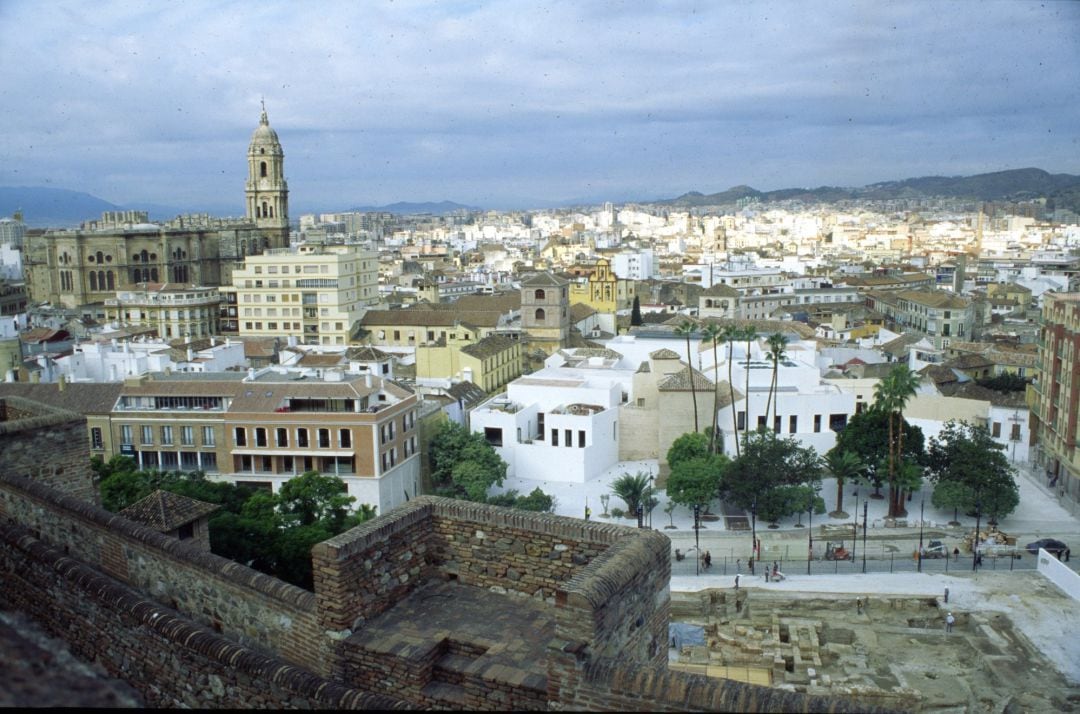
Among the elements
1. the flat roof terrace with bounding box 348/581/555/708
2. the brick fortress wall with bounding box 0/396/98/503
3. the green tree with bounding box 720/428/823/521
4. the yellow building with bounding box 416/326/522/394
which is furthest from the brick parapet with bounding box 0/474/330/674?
the yellow building with bounding box 416/326/522/394

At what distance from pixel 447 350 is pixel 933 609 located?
23.6 meters

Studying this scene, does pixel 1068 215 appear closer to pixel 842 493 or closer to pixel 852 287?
pixel 852 287

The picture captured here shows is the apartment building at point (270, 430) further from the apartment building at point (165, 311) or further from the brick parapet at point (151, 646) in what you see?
the apartment building at point (165, 311)

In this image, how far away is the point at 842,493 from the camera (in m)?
28.3

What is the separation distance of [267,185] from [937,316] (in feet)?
169

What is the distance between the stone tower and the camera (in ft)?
155

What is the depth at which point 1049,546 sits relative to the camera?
77.5 ft

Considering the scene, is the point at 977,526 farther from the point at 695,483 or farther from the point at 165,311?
the point at 165,311

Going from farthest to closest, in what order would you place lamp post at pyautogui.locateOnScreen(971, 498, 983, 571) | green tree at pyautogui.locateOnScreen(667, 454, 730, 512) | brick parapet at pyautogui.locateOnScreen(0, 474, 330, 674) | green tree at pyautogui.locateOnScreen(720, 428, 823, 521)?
green tree at pyautogui.locateOnScreen(667, 454, 730, 512)
green tree at pyautogui.locateOnScreen(720, 428, 823, 521)
lamp post at pyautogui.locateOnScreen(971, 498, 983, 571)
brick parapet at pyautogui.locateOnScreen(0, 474, 330, 674)

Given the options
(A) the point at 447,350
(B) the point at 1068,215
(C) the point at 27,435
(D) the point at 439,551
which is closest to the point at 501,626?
(D) the point at 439,551

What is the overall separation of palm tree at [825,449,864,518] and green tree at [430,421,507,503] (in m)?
9.90

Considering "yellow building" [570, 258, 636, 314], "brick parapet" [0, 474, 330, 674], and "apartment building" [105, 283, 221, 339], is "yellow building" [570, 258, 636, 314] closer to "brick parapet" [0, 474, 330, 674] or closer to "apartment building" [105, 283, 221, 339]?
"apartment building" [105, 283, 221, 339]

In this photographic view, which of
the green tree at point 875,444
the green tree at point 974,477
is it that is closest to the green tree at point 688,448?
the green tree at point 875,444

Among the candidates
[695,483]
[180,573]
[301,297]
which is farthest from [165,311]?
[180,573]
